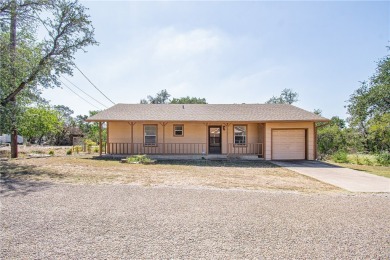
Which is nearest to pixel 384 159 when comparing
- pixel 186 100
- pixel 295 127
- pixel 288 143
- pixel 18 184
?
pixel 295 127

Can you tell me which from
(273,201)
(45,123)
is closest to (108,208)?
(273,201)

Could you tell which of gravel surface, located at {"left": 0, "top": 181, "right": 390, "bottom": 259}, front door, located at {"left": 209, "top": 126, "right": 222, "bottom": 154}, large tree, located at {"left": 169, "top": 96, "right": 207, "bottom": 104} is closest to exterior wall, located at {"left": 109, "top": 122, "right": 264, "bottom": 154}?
front door, located at {"left": 209, "top": 126, "right": 222, "bottom": 154}

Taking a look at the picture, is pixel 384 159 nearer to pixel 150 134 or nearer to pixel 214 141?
pixel 214 141

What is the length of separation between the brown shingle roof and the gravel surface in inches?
351

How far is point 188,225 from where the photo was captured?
4027 millimetres

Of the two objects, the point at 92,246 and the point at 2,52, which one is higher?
the point at 2,52

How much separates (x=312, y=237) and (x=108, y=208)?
12.6 ft

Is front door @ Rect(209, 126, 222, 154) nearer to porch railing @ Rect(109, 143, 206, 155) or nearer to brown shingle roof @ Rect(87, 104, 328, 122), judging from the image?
porch railing @ Rect(109, 143, 206, 155)

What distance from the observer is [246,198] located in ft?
19.1

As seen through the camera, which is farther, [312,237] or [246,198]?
[246,198]

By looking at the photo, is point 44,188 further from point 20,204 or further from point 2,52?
point 2,52

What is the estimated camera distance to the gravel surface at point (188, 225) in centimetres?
315

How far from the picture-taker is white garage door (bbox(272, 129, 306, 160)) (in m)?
15.3

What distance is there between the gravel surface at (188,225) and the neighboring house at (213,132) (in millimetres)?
8972
